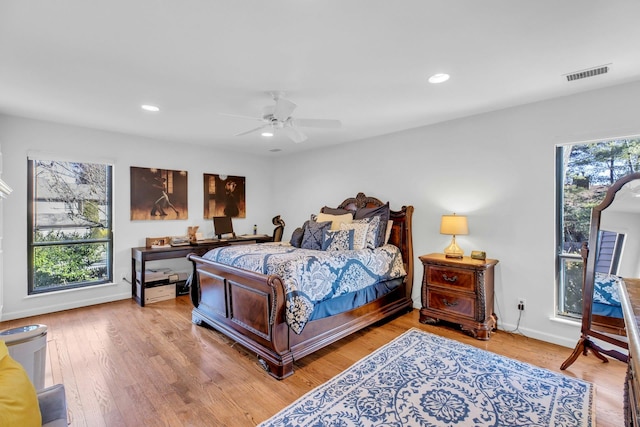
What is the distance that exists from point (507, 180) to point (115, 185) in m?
5.22

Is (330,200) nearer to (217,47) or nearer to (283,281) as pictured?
(283,281)

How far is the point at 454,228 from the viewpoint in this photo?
3434mm

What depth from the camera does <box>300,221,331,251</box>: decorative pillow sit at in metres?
3.88

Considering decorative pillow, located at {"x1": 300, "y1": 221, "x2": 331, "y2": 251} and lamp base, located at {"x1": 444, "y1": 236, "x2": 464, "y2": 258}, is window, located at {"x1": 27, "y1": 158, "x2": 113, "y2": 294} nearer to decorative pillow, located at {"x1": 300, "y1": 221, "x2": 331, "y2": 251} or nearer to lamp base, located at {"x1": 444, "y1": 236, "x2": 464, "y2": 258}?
decorative pillow, located at {"x1": 300, "y1": 221, "x2": 331, "y2": 251}

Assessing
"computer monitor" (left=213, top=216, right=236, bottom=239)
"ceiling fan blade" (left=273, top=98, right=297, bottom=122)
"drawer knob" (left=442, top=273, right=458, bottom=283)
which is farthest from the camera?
"computer monitor" (left=213, top=216, right=236, bottom=239)

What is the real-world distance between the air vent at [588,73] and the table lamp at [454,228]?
1.59 meters

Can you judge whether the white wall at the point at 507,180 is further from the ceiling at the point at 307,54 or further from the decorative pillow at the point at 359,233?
the decorative pillow at the point at 359,233

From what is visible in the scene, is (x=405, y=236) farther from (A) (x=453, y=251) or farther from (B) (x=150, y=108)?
(B) (x=150, y=108)

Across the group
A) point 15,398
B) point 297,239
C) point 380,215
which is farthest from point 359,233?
point 15,398

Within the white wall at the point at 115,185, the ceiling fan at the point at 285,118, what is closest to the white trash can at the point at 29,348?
the ceiling fan at the point at 285,118

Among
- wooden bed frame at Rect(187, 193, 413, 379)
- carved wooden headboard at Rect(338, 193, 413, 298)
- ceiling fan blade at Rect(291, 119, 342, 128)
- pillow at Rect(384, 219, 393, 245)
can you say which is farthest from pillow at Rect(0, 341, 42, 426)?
carved wooden headboard at Rect(338, 193, 413, 298)

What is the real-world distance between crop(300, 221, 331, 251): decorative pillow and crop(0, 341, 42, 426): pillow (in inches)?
116

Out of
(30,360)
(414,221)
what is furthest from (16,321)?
(414,221)

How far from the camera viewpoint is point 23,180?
Result: 3.76 meters
